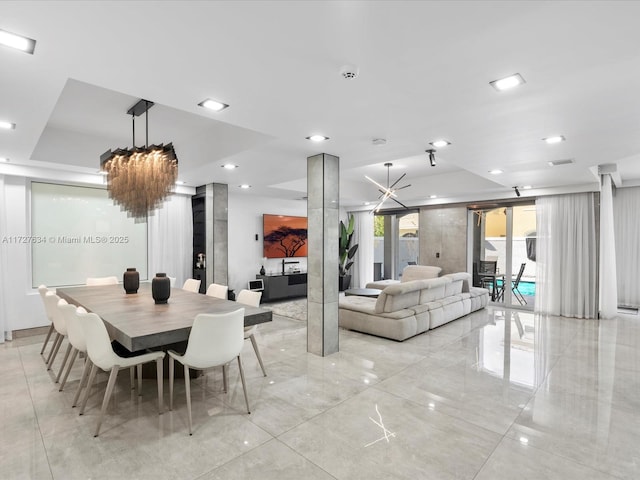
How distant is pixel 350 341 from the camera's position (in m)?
4.84

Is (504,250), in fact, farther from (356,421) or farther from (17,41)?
(17,41)

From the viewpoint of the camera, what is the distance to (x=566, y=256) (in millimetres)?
6539

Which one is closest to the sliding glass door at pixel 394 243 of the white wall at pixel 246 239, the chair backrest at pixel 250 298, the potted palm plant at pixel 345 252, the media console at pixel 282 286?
the potted palm plant at pixel 345 252

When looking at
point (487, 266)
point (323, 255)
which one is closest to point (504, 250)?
point (487, 266)

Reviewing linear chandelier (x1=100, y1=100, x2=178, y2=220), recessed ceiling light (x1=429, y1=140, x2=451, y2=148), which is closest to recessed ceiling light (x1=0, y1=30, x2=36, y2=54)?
linear chandelier (x1=100, y1=100, x2=178, y2=220)

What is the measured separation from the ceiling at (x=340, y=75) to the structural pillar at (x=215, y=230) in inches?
86.4

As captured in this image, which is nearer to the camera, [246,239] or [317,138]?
[317,138]

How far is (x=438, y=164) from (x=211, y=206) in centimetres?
441

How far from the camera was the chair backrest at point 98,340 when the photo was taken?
8.27ft

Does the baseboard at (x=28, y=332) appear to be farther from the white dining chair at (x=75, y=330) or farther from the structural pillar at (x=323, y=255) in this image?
the structural pillar at (x=323, y=255)

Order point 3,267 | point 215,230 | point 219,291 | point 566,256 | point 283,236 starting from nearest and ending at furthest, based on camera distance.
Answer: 1. point 219,291
2. point 3,267
3. point 215,230
4. point 566,256
5. point 283,236

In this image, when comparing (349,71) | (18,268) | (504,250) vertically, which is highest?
(349,71)

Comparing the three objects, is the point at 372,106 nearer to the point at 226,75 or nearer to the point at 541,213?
the point at 226,75

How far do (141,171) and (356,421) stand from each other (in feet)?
10.4
